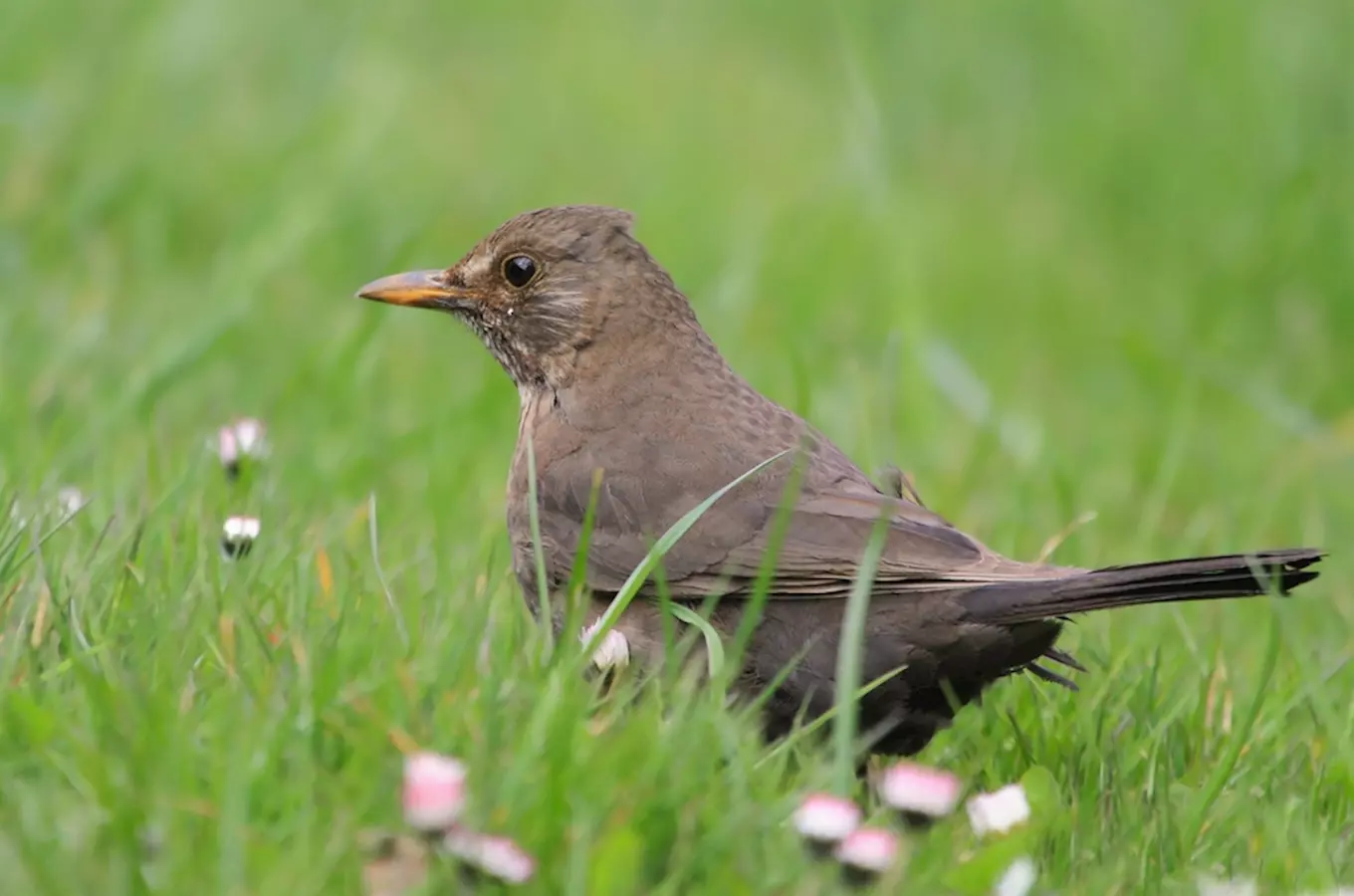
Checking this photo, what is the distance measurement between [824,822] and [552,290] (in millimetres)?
2158

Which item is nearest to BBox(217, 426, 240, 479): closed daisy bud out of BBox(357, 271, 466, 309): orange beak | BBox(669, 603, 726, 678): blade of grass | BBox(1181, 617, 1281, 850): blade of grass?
BBox(357, 271, 466, 309): orange beak

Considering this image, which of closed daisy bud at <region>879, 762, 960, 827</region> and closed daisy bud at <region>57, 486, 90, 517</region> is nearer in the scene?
closed daisy bud at <region>879, 762, 960, 827</region>

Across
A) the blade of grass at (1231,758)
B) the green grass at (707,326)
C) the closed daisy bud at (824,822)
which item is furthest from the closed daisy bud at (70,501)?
the blade of grass at (1231,758)

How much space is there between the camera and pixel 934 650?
3.79 m

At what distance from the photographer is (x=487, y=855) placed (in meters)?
2.57

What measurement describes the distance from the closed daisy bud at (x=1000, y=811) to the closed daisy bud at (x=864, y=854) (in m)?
0.43

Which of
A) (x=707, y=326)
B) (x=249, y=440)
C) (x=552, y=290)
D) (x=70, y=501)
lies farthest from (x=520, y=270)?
(x=707, y=326)

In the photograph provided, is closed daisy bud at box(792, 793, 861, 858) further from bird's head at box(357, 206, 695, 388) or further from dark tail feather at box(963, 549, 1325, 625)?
bird's head at box(357, 206, 695, 388)

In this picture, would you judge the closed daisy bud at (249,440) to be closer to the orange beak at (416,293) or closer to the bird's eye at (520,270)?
the orange beak at (416,293)

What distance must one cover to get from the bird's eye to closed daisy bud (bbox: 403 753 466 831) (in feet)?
7.19

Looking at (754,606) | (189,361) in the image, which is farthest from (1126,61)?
(754,606)

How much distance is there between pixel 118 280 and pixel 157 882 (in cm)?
451

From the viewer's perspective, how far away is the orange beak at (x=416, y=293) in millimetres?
4707

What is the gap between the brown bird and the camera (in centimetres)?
375
